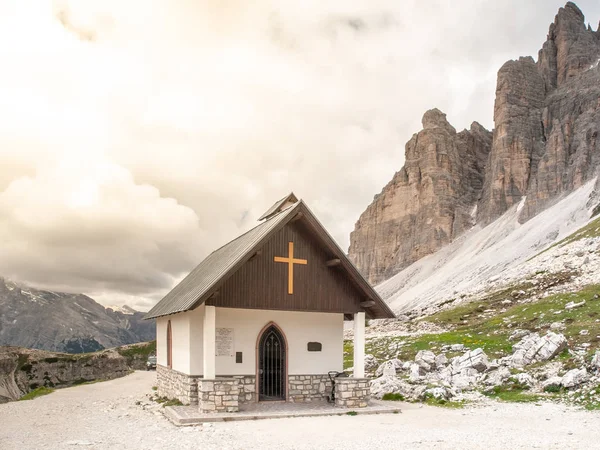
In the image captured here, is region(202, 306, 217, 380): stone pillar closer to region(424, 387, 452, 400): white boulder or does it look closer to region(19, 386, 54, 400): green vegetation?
region(424, 387, 452, 400): white boulder

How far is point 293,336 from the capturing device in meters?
20.1

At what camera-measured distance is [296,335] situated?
2016 centimetres

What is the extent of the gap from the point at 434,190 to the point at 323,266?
12488cm

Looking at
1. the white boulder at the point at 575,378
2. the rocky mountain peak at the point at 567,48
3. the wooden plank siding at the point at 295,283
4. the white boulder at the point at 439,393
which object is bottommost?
the white boulder at the point at 439,393

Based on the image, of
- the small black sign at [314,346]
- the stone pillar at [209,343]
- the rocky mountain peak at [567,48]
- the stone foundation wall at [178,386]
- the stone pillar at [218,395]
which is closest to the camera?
the stone pillar at [218,395]

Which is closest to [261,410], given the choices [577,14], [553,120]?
[553,120]

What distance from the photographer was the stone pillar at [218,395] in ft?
54.5

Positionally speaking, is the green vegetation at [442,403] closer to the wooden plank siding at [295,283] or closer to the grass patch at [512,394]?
the grass patch at [512,394]

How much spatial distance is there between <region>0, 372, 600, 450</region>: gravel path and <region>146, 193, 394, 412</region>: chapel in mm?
2241

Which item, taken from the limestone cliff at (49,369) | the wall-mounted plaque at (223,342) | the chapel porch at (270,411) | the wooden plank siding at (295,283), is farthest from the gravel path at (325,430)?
the limestone cliff at (49,369)

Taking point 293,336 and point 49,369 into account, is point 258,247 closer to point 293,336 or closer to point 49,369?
point 293,336

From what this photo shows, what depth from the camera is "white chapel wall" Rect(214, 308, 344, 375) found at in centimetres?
1908

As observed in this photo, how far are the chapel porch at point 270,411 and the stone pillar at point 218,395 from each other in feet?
0.95

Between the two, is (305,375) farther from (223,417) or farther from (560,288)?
(560,288)
